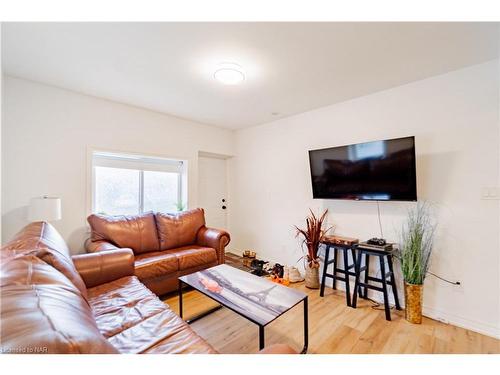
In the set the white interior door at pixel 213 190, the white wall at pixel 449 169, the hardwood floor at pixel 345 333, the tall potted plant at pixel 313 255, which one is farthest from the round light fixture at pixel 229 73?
the hardwood floor at pixel 345 333

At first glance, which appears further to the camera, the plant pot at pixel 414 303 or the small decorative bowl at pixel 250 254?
the small decorative bowl at pixel 250 254

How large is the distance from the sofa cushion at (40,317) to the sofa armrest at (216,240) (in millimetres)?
2050

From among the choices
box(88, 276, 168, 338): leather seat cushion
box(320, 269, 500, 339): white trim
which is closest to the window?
box(88, 276, 168, 338): leather seat cushion

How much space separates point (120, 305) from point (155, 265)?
0.85m

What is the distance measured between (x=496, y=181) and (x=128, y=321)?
3077 mm

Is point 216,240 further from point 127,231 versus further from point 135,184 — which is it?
point 135,184

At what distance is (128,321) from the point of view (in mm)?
1362

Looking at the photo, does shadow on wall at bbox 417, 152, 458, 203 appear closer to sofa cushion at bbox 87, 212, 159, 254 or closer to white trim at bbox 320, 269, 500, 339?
white trim at bbox 320, 269, 500, 339

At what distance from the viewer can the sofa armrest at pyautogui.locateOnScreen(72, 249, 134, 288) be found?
1822mm

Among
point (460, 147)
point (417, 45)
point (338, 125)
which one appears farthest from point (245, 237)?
point (417, 45)

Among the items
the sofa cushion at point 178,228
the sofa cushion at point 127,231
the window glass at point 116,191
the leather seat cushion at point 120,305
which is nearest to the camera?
the leather seat cushion at point 120,305

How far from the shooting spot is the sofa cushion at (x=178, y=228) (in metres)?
2.96

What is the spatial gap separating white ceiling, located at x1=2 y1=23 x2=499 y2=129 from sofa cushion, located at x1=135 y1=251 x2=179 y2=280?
1950 mm

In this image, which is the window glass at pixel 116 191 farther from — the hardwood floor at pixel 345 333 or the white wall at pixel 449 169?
the white wall at pixel 449 169
